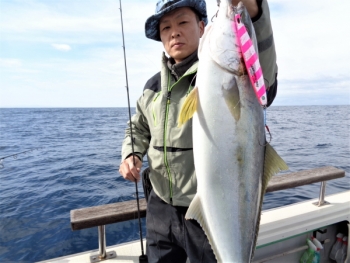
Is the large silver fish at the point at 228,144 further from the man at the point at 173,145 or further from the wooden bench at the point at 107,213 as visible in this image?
the wooden bench at the point at 107,213

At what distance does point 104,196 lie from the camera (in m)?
8.02

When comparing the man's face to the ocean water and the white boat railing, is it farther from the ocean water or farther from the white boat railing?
the ocean water


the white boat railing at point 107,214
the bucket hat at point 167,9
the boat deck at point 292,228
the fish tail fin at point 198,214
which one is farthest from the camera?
the boat deck at point 292,228

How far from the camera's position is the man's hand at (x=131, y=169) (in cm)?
207

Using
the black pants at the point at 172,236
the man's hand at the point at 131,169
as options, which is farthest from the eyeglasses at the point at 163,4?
the black pants at the point at 172,236

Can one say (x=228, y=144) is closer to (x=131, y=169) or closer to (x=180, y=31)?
(x=131, y=169)

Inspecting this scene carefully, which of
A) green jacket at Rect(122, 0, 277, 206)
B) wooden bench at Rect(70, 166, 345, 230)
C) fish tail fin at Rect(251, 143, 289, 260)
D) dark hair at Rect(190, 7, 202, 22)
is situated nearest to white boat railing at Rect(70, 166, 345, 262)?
wooden bench at Rect(70, 166, 345, 230)

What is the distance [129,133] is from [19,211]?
634 cm

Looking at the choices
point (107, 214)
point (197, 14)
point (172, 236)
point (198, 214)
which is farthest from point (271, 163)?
point (107, 214)

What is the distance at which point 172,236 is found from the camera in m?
2.17

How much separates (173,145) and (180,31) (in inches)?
33.7

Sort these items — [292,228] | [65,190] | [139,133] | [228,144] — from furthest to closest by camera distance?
[65,190]
[292,228]
[139,133]
[228,144]

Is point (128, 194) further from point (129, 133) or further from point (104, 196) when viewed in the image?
point (129, 133)

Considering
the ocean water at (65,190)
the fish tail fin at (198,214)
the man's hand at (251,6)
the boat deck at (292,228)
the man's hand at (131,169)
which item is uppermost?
the man's hand at (251,6)
